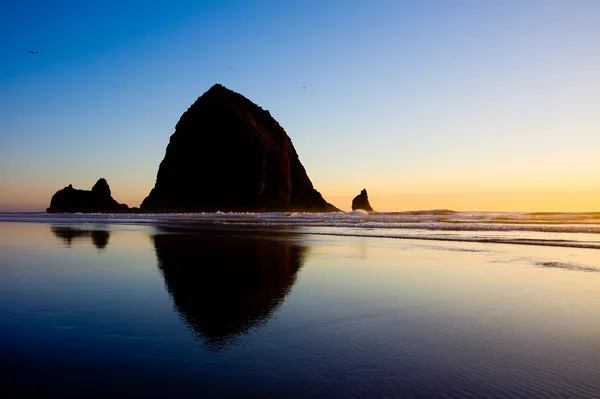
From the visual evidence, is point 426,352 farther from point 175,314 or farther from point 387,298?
point 175,314

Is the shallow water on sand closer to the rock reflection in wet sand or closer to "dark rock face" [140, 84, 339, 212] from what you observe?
the rock reflection in wet sand

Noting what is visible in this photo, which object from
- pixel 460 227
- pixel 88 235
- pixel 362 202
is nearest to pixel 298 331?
pixel 88 235

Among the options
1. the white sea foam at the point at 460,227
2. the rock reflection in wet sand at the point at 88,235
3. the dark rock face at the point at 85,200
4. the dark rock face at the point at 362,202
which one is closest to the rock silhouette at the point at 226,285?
the rock reflection in wet sand at the point at 88,235

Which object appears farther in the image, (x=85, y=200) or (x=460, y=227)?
(x=85, y=200)

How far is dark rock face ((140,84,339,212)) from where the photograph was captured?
11581 cm

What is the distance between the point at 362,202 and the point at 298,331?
472ft

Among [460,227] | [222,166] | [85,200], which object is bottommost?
[460,227]

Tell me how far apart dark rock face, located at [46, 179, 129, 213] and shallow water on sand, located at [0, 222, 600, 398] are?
140m

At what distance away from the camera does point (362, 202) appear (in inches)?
5842

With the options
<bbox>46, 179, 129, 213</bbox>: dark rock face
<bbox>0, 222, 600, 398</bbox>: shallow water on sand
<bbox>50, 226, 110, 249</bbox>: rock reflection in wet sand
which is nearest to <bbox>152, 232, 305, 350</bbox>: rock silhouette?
<bbox>0, 222, 600, 398</bbox>: shallow water on sand

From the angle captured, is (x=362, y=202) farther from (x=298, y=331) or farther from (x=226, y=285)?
(x=298, y=331)

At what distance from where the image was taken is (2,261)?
44.1 feet

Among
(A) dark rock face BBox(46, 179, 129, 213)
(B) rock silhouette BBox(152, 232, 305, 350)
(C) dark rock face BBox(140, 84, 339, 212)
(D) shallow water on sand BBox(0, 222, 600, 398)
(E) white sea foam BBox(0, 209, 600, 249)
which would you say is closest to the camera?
(D) shallow water on sand BBox(0, 222, 600, 398)

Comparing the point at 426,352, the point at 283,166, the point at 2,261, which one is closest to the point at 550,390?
the point at 426,352
